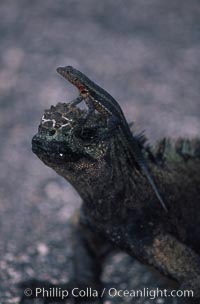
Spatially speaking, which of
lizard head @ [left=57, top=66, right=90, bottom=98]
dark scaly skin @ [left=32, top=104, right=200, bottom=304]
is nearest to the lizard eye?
dark scaly skin @ [left=32, top=104, right=200, bottom=304]

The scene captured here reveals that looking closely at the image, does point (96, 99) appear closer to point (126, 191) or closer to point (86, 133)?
point (86, 133)

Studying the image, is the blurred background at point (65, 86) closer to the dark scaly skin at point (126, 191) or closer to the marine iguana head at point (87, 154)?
the dark scaly skin at point (126, 191)

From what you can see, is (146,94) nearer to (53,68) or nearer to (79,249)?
(53,68)

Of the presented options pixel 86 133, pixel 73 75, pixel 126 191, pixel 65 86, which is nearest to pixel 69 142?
pixel 86 133

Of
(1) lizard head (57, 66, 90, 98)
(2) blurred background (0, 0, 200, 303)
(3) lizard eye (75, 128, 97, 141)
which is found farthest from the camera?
(2) blurred background (0, 0, 200, 303)

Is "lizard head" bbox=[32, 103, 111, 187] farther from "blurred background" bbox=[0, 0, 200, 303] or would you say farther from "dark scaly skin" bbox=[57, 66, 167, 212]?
"blurred background" bbox=[0, 0, 200, 303]

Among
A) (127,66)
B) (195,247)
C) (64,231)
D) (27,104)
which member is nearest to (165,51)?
(127,66)

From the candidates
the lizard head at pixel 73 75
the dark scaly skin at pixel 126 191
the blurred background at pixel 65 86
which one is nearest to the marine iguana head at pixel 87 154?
the dark scaly skin at pixel 126 191
